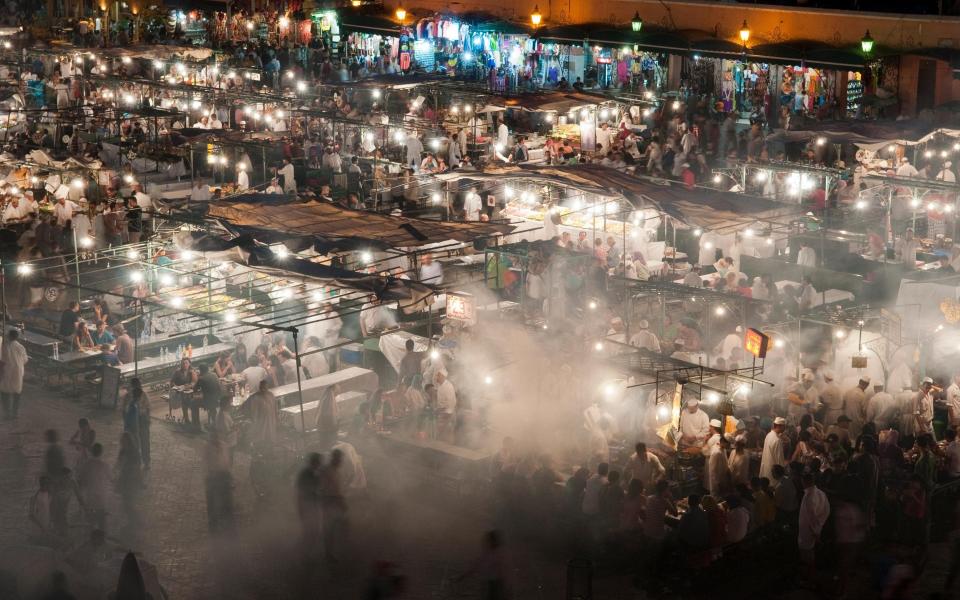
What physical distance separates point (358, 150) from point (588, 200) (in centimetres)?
875

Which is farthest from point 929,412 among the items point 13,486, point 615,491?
point 13,486

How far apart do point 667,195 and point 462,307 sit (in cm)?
462

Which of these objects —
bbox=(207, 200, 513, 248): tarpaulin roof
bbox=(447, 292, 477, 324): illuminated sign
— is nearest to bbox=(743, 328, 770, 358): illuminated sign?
bbox=(447, 292, 477, 324): illuminated sign

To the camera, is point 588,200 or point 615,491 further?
point 588,200

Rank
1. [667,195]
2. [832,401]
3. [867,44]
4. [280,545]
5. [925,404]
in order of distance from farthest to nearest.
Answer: [867,44] < [667,195] < [832,401] < [925,404] < [280,545]

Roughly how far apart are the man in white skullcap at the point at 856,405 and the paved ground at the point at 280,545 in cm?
272

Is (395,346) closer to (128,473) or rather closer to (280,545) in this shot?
(128,473)

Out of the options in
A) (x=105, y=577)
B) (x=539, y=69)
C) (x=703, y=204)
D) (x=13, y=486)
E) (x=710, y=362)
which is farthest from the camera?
(x=539, y=69)

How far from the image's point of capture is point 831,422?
17219mm

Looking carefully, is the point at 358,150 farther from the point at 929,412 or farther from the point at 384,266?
the point at 929,412

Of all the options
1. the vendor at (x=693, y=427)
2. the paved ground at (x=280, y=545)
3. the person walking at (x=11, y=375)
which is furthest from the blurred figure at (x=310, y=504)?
the person walking at (x=11, y=375)

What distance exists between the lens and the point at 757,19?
36.5 metres

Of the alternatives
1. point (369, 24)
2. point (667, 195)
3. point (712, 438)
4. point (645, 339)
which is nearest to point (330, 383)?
point (645, 339)

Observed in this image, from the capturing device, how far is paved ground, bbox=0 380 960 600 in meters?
13.6
